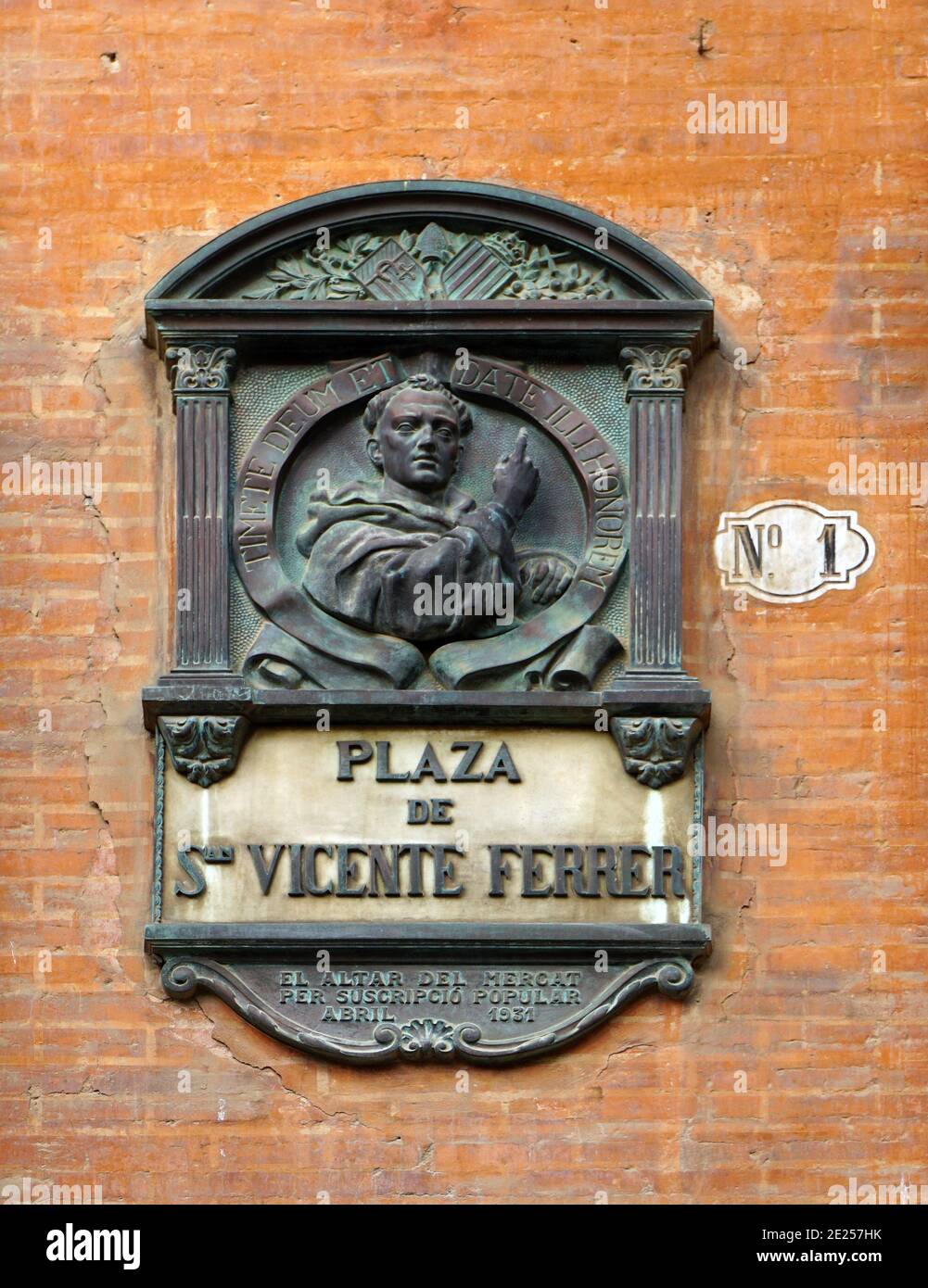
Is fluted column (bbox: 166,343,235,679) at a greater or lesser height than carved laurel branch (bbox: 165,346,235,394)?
lesser

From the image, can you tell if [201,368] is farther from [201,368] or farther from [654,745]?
[654,745]

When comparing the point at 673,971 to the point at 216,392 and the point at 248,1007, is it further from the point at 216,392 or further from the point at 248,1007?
the point at 216,392

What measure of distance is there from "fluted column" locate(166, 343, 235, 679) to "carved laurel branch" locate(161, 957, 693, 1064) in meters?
1.22

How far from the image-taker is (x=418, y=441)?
13383 mm

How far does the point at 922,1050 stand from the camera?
511 inches

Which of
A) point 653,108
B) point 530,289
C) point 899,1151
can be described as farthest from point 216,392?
point 899,1151

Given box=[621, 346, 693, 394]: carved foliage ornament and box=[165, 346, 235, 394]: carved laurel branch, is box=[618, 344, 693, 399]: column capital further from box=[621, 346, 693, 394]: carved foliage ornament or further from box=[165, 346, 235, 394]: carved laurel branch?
box=[165, 346, 235, 394]: carved laurel branch

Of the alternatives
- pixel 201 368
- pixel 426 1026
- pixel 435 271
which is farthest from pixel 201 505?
pixel 426 1026

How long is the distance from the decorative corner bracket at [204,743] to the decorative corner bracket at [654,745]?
59.5 inches

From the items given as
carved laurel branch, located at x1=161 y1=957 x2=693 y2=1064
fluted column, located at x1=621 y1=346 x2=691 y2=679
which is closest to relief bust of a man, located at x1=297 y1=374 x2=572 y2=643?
fluted column, located at x1=621 y1=346 x2=691 y2=679

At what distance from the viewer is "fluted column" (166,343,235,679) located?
43.3 ft

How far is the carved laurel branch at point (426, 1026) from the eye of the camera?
42.2 feet

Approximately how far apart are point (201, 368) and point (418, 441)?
3.08 ft

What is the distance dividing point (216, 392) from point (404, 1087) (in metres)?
2.91
